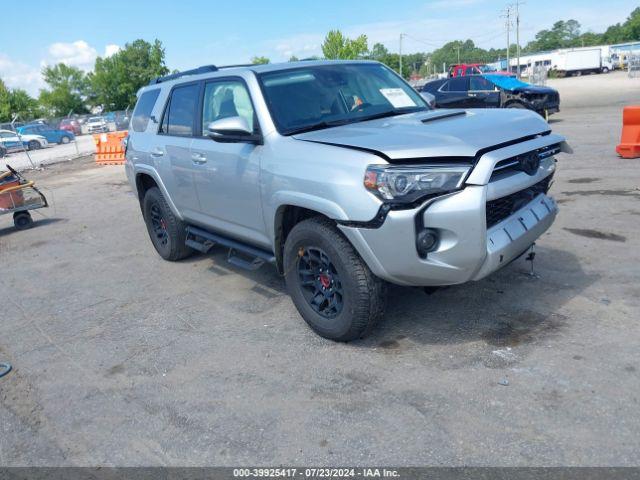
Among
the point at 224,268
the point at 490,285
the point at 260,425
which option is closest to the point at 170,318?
the point at 224,268

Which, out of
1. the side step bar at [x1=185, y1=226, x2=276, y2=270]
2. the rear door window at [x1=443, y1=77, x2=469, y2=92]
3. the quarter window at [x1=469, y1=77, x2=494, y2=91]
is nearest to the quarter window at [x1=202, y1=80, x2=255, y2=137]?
the side step bar at [x1=185, y1=226, x2=276, y2=270]

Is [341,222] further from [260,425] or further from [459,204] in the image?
[260,425]

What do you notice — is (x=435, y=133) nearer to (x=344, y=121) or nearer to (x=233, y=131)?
(x=344, y=121)

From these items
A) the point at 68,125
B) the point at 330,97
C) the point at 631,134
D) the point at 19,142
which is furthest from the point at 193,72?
the point at 68,125

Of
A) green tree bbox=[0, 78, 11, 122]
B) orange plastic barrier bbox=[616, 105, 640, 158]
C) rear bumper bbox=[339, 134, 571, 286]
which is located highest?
green tree bbox=[0, 78, 11, 122]

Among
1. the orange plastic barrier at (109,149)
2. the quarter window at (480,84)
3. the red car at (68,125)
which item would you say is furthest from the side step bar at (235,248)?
the red car at (68,125)

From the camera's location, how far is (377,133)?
3818 mm

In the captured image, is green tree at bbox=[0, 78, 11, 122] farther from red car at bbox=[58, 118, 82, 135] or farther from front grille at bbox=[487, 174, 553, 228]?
front grille at bbox=[487, 174, 553, 228]

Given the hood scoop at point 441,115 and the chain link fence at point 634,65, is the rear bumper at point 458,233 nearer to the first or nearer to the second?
the hood scoop at point 441,115

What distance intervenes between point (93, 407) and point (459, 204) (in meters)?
2.66

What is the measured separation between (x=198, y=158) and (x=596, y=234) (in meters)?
4.25

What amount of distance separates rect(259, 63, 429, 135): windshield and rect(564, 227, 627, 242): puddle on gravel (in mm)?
2452

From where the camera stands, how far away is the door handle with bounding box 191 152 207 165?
5009 millimetres

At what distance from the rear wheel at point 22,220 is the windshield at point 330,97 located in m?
7.14
